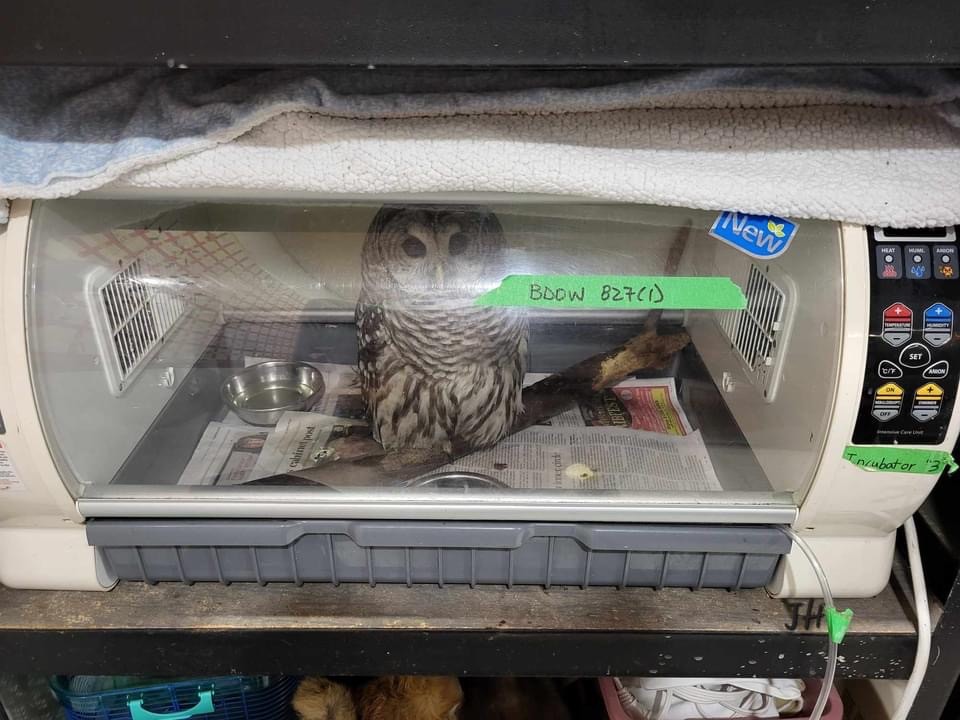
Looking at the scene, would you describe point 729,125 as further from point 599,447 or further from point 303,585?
point 303,585

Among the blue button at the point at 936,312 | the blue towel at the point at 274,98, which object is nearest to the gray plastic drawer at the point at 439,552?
the blue button at the point at 936,312

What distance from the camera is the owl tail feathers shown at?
1.06 m

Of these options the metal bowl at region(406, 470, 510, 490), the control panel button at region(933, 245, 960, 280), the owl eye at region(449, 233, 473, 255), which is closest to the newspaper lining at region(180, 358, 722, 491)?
the metal bowl at region(406, 470, 510, 490)

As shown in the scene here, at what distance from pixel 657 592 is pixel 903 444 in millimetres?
315

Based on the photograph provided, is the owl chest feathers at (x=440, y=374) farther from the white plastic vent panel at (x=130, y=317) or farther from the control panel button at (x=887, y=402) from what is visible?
the control panel button at (x=887, y=402)

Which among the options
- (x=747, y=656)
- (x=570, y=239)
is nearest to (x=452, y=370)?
(x=570, y=239)

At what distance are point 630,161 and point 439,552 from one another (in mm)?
473

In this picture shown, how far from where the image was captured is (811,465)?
29.1 inches

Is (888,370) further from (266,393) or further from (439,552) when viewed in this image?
(266,393)

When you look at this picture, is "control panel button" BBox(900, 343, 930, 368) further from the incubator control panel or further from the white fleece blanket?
the white fleece blanket

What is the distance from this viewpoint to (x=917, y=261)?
67cm

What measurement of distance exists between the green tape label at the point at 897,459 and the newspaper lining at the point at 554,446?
171 millimetres

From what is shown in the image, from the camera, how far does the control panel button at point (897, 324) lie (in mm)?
667

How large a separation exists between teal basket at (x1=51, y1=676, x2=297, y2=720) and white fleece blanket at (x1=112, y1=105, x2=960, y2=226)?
29.8 inches
